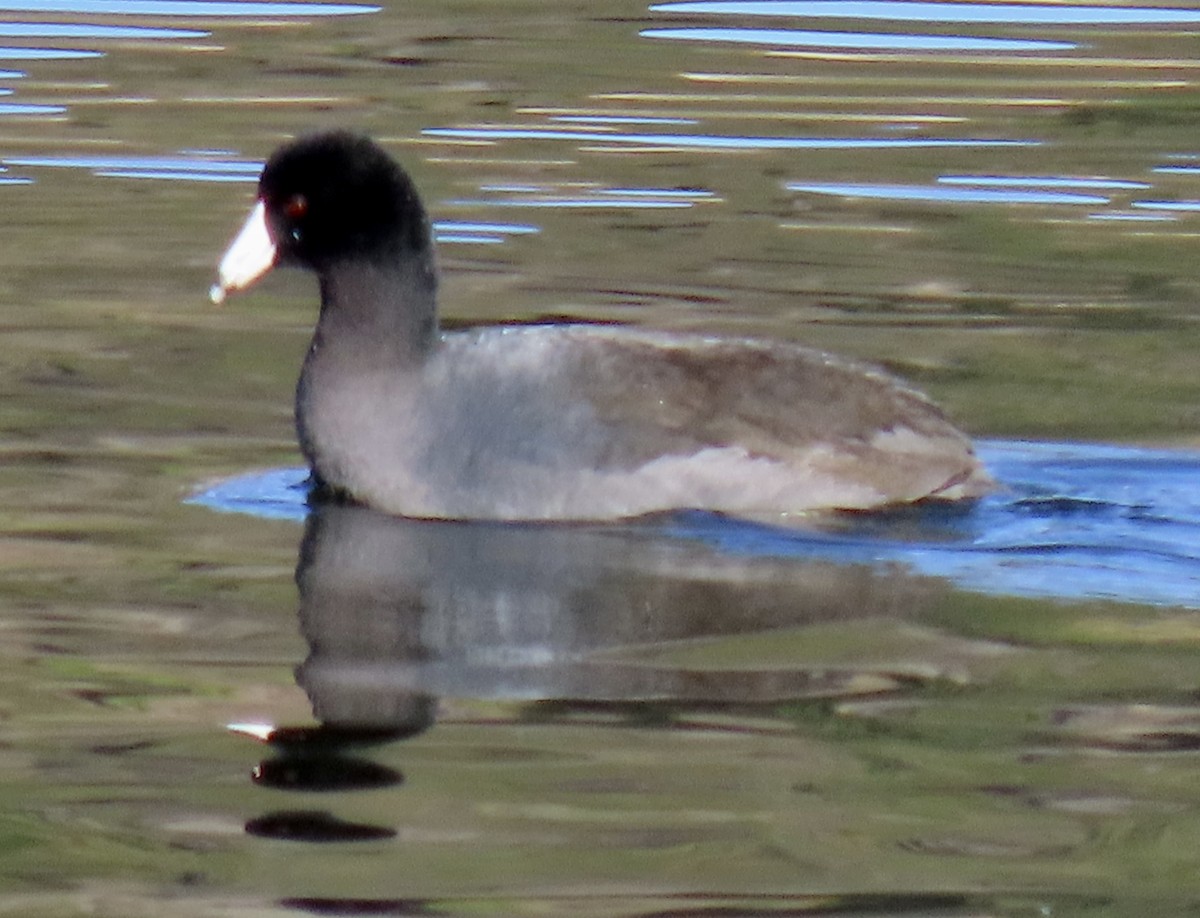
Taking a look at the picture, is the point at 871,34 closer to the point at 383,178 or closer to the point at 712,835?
the point at 383,178

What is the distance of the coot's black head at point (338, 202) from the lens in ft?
24.6

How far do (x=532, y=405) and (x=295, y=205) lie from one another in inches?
38.3

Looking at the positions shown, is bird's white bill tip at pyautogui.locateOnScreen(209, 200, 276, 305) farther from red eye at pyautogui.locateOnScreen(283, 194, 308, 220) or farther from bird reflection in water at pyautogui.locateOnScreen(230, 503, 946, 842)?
bird reflection in water at pyautogui.locateOnScreen(230, 503, 946, 842)

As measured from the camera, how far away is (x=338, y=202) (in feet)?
24.8

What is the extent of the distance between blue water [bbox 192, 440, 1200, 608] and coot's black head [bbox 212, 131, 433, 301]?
650mm

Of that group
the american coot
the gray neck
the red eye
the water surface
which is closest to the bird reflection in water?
Result: the water surface

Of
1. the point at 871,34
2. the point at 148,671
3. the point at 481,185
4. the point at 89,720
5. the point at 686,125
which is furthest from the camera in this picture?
the point at 871,34

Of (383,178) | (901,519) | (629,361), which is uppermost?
(383,178)

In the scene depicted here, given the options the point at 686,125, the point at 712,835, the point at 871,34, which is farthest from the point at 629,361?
the point at 871,34

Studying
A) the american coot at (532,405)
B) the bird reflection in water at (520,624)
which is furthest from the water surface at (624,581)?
the american coot at (532,405)

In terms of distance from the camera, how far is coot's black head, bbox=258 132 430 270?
7508mm

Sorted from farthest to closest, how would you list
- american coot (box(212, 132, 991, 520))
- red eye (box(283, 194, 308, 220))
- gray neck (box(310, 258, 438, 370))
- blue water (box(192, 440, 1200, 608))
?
1. red eye (box(283, 194, 308, 220))
2. gray neck (box(310, 258, 438, 370))
3. american coot (box(212, 132, 991, 520))
4. blue water (box(192, 440, 1200, 608))

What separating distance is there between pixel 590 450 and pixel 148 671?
1824 millimetres

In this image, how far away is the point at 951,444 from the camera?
7594mm
